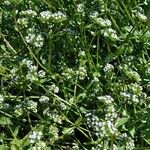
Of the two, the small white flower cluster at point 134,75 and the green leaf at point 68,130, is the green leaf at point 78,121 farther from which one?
the small white flower cluster at point 134,75

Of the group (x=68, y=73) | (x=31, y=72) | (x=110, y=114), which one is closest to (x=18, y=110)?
(x=31, y=72)

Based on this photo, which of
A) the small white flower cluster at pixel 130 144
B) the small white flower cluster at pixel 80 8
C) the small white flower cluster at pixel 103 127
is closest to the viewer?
the small white flower cluster at pixel 103 127

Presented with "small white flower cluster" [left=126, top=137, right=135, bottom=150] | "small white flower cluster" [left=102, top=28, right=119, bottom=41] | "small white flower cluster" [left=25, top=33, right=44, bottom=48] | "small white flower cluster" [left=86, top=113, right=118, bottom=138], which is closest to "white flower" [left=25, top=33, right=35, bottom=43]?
"small white flower cluster" [left=25, top=33, right=44, bottom=48]

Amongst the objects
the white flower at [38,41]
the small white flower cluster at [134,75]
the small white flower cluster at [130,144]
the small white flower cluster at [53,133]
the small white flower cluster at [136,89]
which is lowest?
the small white flower cluster at [130,144]

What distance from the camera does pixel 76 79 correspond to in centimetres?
261

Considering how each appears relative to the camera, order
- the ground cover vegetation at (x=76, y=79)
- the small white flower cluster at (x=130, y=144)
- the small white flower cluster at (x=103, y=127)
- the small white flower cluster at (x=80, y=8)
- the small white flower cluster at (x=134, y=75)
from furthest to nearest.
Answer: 1. the small white flower cluster at (x=80, y=8)
2. the small white flower cluster at (x=134, y=75)
3. the ground cover vegetation at (x=76, y=79)
4. the small white flower cluster at (x=130, y=144)
5. the small white flower cluster at (x=103, y=127)

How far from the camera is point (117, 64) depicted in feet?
9.26

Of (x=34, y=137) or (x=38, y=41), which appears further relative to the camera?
(x=38, y=41)

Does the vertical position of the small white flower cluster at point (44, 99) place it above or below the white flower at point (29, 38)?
below

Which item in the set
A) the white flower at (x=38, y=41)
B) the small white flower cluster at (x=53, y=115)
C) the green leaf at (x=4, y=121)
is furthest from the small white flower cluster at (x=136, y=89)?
the green leaf at (x=4, y=121)

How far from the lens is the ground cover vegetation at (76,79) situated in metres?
2.43

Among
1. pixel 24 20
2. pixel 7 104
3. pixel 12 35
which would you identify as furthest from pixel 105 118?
pixel 12 35

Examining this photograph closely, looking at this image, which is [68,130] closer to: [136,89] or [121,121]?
[121,121]

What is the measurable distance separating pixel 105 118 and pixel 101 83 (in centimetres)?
37
